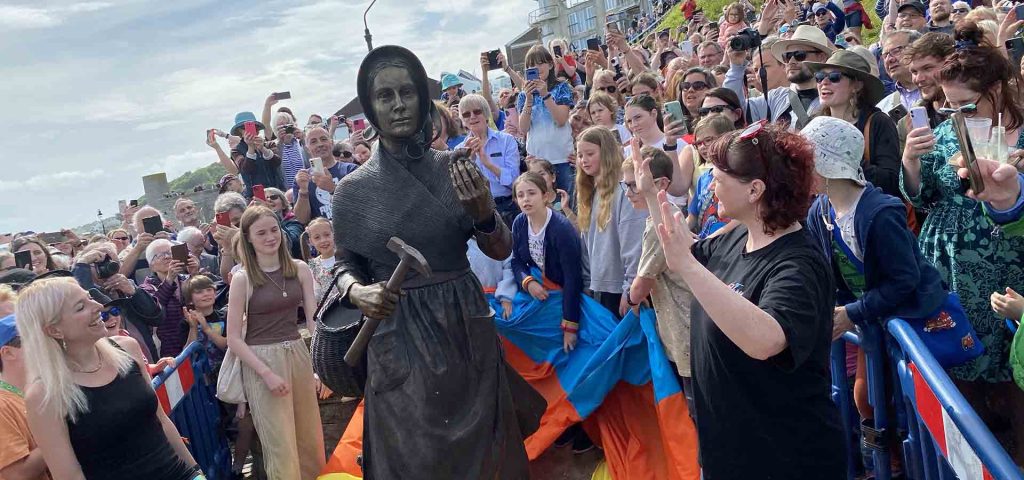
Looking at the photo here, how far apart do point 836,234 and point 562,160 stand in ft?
12.5

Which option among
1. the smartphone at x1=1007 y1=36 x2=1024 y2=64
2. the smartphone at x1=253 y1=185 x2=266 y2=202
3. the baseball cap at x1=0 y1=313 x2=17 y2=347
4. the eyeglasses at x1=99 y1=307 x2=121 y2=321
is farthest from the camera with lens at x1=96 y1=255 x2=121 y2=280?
the smartphone at x1=1007 y1=36 x2=1024 y2=64

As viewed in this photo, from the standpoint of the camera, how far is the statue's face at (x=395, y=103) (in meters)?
3.04

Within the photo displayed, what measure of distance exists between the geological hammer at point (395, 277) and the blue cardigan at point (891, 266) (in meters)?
1.71

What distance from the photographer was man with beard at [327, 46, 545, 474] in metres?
2.92

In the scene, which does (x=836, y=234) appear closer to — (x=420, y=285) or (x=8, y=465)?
(x=420, y=285)

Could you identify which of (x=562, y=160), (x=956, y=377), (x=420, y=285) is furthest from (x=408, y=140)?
(x=562, y=160)

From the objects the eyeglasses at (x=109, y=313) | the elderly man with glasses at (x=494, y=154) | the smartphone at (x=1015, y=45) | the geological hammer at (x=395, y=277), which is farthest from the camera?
the elderly man with glasses at (x=494, y=154)

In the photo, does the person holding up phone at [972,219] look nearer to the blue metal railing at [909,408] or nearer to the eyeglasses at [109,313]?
the blue metal railing at [909,408]

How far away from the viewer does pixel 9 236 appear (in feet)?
33.4

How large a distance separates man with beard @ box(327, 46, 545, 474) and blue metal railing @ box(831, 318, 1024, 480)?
1509mm

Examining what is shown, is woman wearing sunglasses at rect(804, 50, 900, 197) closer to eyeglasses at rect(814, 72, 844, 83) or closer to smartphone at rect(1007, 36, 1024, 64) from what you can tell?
eyeglasses at rect(814, 72, 844, 83)

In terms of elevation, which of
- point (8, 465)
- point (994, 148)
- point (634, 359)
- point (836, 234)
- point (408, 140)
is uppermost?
point (408, 140)

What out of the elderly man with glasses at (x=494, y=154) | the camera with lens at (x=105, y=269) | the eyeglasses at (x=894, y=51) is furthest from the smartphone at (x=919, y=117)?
the camera with lens at (x=105, y=269)

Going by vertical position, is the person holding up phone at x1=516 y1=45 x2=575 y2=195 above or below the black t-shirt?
above
